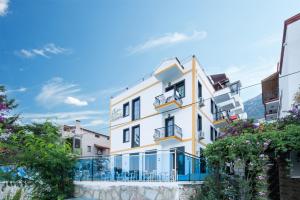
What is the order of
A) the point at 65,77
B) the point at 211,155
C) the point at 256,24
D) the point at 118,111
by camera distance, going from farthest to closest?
the point at 118,111, the point at 65,77, the point at 256,24, the point at 211,155

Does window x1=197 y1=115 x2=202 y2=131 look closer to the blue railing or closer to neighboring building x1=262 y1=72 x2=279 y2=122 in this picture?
neighboring building x1=262 y1=72 x2=279 y2=122

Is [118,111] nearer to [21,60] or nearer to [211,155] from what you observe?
[21,60]

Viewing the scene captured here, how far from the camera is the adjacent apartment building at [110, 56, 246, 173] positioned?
23.8m

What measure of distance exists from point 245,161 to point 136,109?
2011cm

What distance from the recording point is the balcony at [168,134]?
77.4 ft

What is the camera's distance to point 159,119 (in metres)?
26.2

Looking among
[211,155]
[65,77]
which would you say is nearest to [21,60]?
[65,77]

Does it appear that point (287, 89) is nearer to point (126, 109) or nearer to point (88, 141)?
point (126, 109)

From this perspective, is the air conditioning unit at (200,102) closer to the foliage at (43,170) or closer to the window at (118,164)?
the window at (118,164)

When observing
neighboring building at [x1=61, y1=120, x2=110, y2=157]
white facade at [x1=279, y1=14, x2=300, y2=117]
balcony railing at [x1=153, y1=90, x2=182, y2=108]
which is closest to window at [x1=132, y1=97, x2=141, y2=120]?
balcony railing at [x1=153, y1=90, x2=182, y2=108]

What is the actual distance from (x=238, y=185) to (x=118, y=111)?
22542 millimetres

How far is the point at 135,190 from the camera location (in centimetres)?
1102

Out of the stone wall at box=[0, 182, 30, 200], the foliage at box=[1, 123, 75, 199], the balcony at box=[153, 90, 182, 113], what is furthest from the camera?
the balcony at box=[153, 90, 182, 113]

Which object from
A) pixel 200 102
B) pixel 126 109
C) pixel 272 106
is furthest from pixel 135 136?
pixel 272 106
